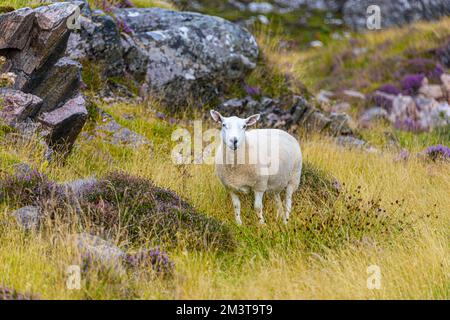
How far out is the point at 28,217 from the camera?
6.85m

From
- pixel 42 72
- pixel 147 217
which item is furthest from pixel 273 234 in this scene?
pixel 42 72

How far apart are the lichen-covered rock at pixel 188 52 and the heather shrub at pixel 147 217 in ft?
16.5

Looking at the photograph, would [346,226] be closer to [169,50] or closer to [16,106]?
[16,106]

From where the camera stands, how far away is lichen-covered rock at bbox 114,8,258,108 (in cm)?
1264

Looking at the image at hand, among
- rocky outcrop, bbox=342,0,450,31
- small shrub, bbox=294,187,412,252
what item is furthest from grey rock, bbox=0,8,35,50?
rocky outcrop, bbox=342,0,450,31

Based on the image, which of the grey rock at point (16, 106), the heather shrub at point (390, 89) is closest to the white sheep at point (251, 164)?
the grey rock at point (16, 106)

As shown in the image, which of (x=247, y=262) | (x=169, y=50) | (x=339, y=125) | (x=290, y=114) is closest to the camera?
(x=247, y=262)

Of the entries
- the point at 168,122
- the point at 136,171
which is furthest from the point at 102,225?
the point at 168,122

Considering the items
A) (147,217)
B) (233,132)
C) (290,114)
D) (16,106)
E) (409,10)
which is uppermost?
(233,132)

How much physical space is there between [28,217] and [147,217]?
126 cm

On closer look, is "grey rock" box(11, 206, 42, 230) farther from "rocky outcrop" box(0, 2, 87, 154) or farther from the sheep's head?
the sheep's head

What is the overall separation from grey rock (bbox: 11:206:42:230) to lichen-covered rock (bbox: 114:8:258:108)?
19.0ft
